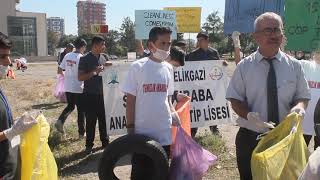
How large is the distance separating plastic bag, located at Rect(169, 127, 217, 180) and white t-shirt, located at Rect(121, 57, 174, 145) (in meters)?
0.13

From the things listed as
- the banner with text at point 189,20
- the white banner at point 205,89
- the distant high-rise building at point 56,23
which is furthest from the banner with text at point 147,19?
the distant high-rise building at point 56,23

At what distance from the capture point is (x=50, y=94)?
56.7 feet

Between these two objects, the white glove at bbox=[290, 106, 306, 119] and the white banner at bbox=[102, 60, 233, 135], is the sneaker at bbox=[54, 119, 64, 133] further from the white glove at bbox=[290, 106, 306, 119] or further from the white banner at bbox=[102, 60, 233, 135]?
the white glove at bbox=[290, 106, 306, 119]

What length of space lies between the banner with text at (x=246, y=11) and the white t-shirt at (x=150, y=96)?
2.94 meters

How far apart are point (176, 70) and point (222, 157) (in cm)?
191

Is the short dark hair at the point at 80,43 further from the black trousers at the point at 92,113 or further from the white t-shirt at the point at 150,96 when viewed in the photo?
the white t-shirt at the point at 150,96

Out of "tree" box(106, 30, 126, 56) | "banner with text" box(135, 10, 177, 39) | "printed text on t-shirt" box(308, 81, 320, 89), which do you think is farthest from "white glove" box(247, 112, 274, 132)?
"tree" box(106, 30, 126, 56)

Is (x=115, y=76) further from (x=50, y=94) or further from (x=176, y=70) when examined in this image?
(x=50, y=94)

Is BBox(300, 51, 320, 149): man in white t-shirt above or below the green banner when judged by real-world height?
below

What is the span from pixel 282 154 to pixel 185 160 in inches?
54.8

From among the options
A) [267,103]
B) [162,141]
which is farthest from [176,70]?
[267,103]

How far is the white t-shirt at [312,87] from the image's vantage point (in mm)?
4961

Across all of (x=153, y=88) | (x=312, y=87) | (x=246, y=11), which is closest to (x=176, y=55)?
(x=246, y=11)

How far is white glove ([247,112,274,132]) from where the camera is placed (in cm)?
338
